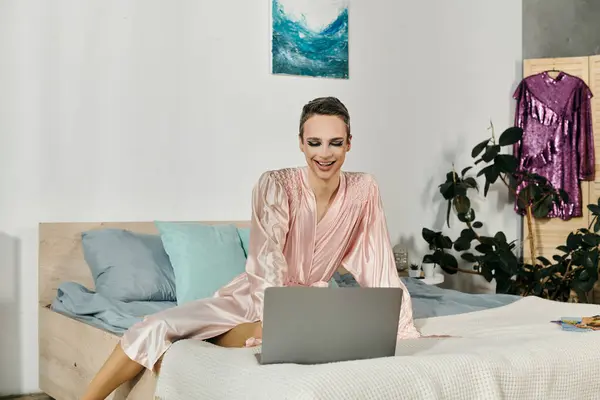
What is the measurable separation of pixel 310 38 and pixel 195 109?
839mm

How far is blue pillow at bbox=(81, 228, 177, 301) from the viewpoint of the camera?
12.2 feet

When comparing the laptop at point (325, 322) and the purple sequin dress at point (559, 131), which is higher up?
the purple sequin dress at point (559, 131)

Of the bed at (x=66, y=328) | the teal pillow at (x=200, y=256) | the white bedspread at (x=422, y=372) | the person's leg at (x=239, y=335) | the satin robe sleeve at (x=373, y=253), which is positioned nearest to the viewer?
the white bedspread at (x=422, y=372)

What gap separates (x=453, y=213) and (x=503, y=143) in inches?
23.4

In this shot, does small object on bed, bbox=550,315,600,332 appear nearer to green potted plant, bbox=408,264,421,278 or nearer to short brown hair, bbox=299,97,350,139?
short brown hair, bbox=299,97,350,139

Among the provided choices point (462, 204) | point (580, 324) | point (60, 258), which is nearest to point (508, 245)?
point (462, 204)

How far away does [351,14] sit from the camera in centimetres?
505

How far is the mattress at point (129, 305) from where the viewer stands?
3.34 meters

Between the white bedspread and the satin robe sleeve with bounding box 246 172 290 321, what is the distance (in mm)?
244

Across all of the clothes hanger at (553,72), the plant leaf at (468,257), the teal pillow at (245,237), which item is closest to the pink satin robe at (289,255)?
the teal pillow at (245,237)

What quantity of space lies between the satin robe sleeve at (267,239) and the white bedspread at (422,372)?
244 mm

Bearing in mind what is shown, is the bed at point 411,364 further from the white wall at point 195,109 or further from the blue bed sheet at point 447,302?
the white wall at point 195,109

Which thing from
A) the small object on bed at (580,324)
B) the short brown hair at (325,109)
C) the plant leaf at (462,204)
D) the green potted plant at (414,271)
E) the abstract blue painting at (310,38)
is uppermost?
the abstract blue painting at (310,38)

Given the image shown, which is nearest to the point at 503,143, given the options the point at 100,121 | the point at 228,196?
the point at 228,196
